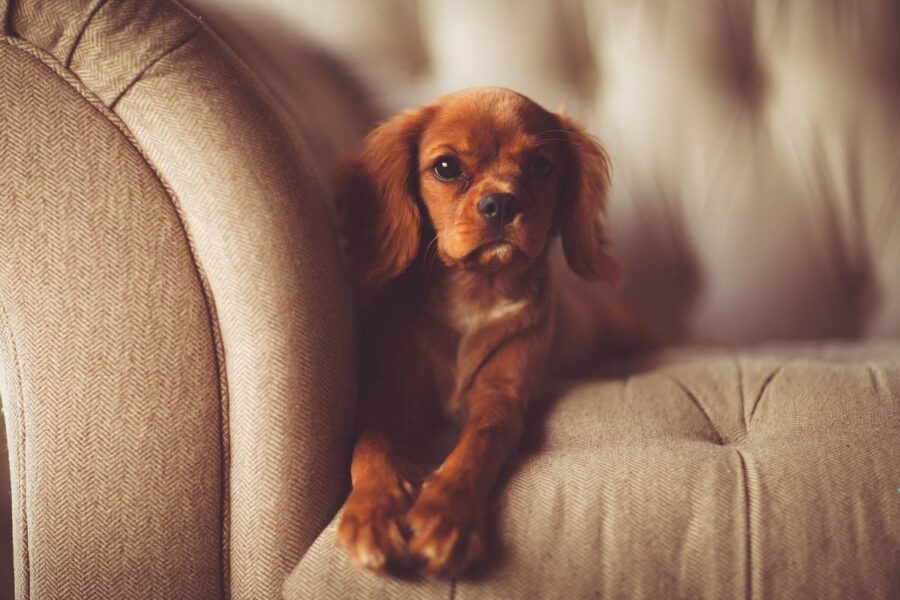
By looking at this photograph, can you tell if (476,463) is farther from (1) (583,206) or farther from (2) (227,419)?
(1) (583,206)

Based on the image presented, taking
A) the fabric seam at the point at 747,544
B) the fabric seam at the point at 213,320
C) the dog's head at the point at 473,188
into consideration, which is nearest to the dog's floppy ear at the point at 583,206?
the dog's head at the point at 473,188

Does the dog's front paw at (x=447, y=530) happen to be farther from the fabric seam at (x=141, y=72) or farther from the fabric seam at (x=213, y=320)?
the fabric seam at (x=141, y=72)

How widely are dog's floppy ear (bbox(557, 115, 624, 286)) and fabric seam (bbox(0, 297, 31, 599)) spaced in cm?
89

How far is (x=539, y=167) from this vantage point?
1170mm

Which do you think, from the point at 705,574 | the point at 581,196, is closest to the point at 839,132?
the point at 581,196

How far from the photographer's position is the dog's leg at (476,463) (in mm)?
736

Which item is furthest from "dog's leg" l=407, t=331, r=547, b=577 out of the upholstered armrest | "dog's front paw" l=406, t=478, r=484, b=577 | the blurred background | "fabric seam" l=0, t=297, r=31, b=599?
the blurred background

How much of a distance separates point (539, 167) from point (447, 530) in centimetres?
Result: 67

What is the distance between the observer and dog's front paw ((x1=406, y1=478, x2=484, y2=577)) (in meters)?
0.73

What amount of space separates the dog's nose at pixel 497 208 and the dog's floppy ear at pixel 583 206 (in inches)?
10.3

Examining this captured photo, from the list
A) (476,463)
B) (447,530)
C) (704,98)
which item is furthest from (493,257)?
(704,98)

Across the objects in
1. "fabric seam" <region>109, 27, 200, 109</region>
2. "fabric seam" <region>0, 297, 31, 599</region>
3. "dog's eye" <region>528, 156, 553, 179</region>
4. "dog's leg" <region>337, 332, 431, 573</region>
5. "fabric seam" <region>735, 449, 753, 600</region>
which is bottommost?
"fabric seam" <region>735, 449, 753, 600</region>

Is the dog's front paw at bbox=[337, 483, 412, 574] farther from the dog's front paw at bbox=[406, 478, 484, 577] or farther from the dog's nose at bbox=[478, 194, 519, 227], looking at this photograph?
the dog's nose at bbox=[478, 194, 519, 227]

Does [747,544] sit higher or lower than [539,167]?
lower
